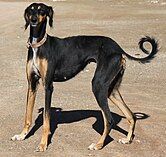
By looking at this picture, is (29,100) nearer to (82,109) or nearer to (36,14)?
(36,14)

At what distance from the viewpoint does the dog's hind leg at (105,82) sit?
7.56 meters

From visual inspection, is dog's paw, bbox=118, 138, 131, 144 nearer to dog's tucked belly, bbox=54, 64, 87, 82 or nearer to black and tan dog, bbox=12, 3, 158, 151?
black and tan dog, bbox=12, 3, 158, 151

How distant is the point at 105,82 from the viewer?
758cm

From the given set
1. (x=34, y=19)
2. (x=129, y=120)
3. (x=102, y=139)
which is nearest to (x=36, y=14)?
(x=34, y=19)

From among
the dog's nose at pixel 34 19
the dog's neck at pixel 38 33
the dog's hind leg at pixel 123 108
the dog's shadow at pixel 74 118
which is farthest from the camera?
the dog's shadow at pixel 74 118

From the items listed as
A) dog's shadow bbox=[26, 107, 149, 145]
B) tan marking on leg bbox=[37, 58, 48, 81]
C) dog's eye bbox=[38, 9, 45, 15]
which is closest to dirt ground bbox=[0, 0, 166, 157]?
dog's shadow bbox=[26, 107, 149, 145]

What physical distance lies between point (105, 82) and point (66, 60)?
2.21 ft

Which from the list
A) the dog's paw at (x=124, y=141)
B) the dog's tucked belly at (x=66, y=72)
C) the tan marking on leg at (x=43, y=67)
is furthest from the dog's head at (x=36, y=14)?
the dog's paw at (x=124, y=141)

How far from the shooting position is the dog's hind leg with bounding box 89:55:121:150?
756cm

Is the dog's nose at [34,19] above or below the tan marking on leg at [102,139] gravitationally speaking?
above

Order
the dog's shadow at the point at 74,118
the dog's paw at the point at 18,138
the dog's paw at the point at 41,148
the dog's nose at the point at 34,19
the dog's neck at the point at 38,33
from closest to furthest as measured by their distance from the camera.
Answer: the dog's nose at the point at 34,19, the dog's paw at the point at 41,148, the dog's neck at the point at 38,33, the dog's paw at the point at 18,138, the dog's shadow at the point at 74,118

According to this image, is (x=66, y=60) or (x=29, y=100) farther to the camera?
(x=29, y=100)

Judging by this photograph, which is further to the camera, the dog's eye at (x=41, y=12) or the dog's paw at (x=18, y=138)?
the dog's paw at (x=18, y=138)

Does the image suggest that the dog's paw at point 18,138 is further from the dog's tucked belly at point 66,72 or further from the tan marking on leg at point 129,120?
the tan marking on leg at point 129,120
